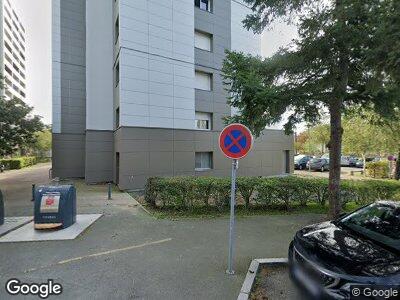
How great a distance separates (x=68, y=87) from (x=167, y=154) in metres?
9.33

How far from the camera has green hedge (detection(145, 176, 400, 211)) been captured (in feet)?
29.9

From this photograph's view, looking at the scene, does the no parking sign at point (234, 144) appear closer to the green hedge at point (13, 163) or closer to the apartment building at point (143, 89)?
the apartment building at point (143, 89)

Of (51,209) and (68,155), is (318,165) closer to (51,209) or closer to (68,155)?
(68,155)

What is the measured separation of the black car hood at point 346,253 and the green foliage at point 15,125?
17.5 meters

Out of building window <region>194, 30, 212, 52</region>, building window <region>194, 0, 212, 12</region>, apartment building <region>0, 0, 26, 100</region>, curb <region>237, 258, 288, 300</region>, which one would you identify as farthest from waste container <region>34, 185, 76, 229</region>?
apartment building <region>0, 0, 26, 100</region>

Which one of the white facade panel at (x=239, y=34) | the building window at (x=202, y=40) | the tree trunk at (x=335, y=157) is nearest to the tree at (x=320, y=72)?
the tree trunk at (x=335, y=157)

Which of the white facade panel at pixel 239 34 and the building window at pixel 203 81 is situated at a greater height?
the white facade panel at pixel 239 34

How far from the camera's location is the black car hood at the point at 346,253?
313 cm

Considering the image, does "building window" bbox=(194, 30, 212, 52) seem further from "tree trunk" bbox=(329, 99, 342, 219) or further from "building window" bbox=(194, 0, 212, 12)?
"tree trunk" bbox=(329, 99, 342, 219)

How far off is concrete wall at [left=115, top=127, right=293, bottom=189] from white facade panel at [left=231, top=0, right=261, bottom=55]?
674 centimetres

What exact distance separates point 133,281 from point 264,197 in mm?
5872

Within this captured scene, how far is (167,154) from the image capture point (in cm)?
1677

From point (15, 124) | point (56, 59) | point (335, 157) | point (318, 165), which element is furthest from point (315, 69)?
point (318, 165)

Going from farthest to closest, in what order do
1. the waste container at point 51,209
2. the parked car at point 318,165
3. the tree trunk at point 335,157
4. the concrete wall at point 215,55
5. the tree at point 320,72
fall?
the parked car at point 318,165
the concrete wall at point 215,55
the tree trunk at point 335,157
the waste container at point 51,209
the tree at point 320,72
